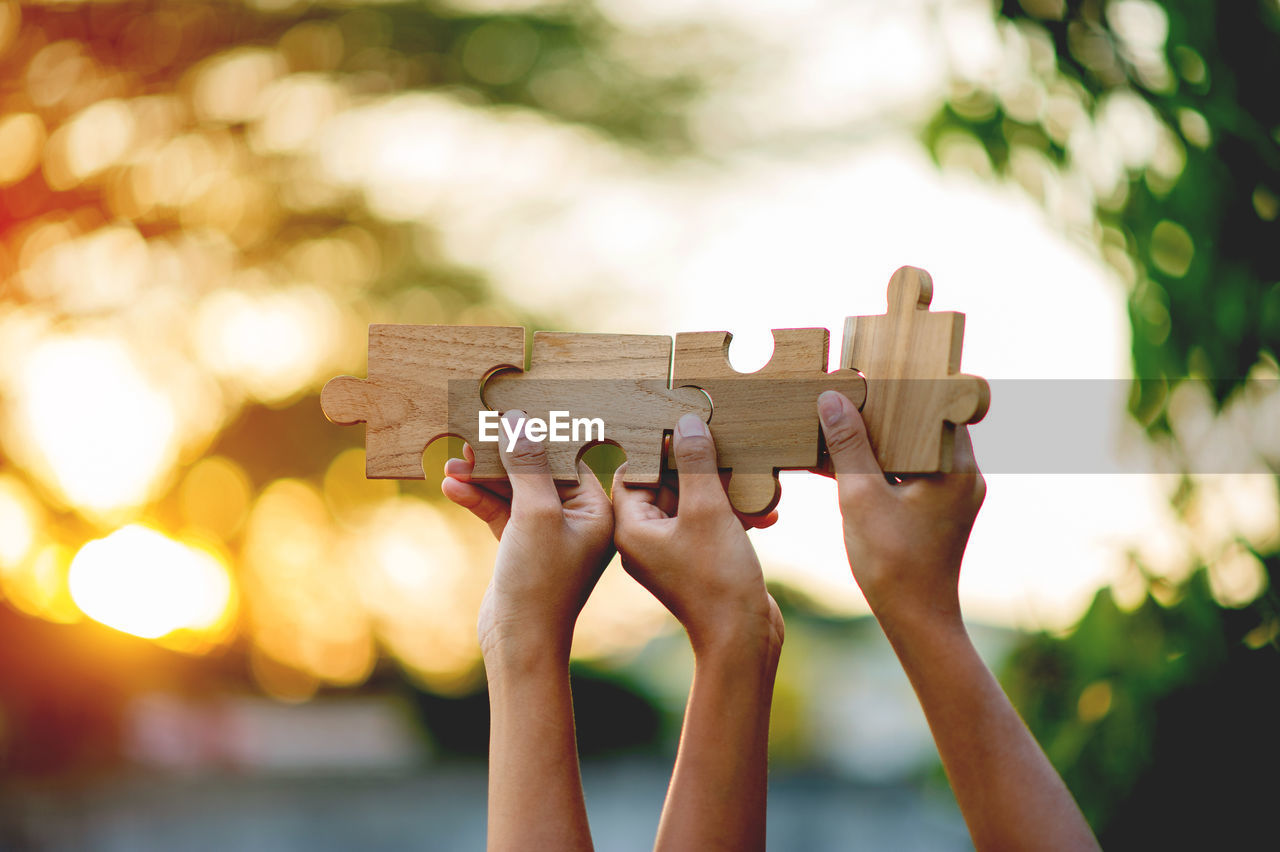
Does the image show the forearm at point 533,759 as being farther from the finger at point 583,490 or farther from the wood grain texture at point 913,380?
the wood grain texture at point 913,380

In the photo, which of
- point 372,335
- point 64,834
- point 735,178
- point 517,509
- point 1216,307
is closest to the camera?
point 517,509

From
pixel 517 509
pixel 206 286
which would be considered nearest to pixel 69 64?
pixel 206 286

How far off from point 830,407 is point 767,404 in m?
0.12

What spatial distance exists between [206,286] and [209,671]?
2999 mm

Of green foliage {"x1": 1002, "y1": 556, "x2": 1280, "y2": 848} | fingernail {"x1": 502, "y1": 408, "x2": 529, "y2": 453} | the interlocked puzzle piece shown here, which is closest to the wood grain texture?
the interlocked puzzle piece

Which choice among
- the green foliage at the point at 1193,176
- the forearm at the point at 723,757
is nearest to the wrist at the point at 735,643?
the forearm at the point at 723,757

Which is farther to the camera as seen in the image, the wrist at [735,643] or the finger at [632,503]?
the finger at [632,503]

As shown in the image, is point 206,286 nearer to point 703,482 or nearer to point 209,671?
point 209,671

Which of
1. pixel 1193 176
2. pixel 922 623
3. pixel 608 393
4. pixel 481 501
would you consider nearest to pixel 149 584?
pixel 481 501

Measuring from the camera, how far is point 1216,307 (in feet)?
7.66

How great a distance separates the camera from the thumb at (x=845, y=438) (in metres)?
1.62

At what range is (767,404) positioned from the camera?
5.68 feet

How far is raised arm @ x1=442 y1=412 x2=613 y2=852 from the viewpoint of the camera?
4.75ft

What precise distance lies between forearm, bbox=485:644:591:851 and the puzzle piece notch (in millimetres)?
483
